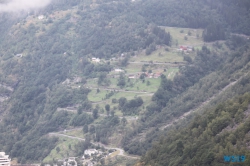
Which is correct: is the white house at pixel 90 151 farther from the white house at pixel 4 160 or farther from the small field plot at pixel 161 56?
the small field plot at pixel 161 56

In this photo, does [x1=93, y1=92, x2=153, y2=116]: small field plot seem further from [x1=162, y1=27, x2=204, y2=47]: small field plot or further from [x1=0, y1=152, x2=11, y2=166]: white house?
[x1=162, y1=27, x2=204, y2=47]: small field plot

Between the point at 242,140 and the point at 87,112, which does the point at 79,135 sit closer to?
the point at 87,112

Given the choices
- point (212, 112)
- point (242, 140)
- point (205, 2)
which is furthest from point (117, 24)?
point (242, 140)

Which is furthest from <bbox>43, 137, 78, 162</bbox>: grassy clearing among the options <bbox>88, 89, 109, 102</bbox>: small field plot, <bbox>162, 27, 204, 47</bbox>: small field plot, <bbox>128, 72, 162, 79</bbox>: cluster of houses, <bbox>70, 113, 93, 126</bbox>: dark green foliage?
<bbox>162, 27, 204, 47</bbox>: small field plot

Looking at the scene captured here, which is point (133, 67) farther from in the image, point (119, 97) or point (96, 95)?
point (119, 97)

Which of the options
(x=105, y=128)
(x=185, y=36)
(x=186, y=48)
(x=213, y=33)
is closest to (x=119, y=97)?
(x=105, y=128)

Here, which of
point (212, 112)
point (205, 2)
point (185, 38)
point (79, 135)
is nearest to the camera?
point (212, 112)

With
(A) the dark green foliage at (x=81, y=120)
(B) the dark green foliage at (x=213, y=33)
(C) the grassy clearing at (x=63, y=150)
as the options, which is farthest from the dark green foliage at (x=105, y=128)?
(B) the dark green foliage at (x=213, y=33)
